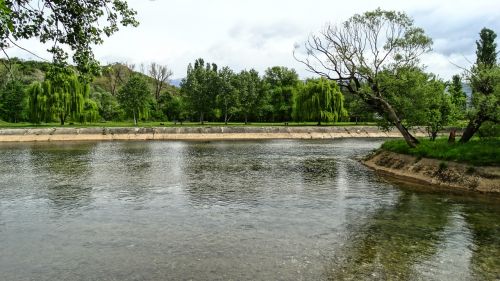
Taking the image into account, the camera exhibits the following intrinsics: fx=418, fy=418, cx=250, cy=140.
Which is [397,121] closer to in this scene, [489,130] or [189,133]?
[489,130]

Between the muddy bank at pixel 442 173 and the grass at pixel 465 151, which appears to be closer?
the muddy bank at pixel 442 173

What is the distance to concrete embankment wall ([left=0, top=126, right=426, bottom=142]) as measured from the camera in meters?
78.3

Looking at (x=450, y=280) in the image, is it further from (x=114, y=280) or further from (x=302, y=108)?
(x=302, y=108)

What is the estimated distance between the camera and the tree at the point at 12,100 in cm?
10525

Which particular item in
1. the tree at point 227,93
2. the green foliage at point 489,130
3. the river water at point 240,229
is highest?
the tree at point 227,93

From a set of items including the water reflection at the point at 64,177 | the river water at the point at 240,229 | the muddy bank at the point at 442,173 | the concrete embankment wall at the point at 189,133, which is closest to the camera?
the river water at the point at 240,229

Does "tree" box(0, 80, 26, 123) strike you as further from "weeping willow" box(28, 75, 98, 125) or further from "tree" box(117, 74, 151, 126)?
"tree" box(117, 74, 151, 126)

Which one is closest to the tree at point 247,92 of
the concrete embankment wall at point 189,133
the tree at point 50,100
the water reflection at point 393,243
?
the concrete embankment wall at point 189,133

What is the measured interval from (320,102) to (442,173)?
67.1 meters

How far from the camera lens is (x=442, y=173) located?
30.3 metres

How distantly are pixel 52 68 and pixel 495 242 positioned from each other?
17.5m

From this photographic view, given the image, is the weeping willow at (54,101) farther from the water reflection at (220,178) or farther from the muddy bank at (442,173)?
the muddy bank at (442,173)

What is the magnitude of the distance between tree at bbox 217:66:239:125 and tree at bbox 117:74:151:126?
1831 cm

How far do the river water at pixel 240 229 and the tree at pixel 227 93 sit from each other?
7372cm
